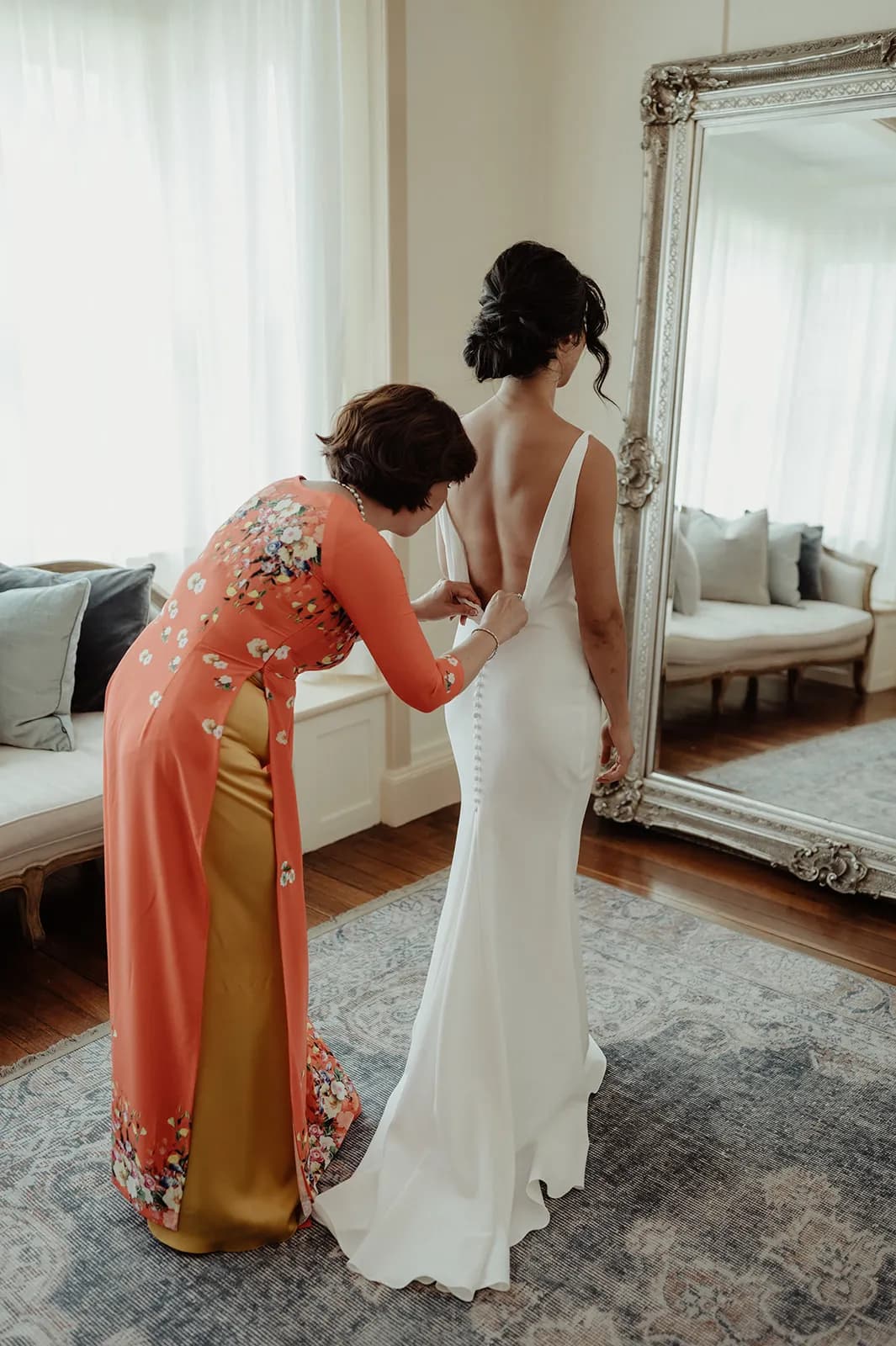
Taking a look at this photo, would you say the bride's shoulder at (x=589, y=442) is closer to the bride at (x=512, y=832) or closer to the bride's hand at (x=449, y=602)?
the bride at (x=512, y=832)

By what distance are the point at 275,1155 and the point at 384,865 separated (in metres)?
1.64

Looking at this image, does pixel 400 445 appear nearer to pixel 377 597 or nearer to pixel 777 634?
pixel 377 597

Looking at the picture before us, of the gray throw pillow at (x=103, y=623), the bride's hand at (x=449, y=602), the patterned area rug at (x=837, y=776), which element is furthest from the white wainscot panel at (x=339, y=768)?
the bride's hand at (x=449, y=602)

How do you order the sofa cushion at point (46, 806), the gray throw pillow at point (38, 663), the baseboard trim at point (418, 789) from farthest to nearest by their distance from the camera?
the baseboard trim at point (418, 789) < the gray throw pillow at point (38, 663) < the sofa cushion at point (46, 806)

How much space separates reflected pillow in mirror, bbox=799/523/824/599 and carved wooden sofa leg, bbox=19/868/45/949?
2.27 metres

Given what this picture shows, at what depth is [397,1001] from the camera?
2867mm

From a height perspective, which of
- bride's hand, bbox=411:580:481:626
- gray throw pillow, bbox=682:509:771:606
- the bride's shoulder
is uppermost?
the bride's shoulder

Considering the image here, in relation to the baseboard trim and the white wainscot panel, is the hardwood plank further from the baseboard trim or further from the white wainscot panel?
the baseboard trim

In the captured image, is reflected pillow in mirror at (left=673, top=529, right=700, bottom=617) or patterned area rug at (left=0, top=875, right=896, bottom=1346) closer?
patterned area rug at (left=0, top=875, right=896, bottom=1346)

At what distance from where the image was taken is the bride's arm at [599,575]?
203cm

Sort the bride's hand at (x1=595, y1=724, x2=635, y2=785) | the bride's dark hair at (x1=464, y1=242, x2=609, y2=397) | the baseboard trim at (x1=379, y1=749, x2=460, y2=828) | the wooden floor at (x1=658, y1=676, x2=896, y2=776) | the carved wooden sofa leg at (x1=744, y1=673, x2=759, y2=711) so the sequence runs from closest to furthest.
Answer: the bride's dark hair at (x1=464, y1=242, x2=609, y2=397) < the bride's hand at (x1=595, y1=724, x2=635, y2=785) < the wooden floor at (x1=658, y1=676, x2=896, y2=776) < the carved wooden sofa leg at (x1=744, y1=673, x2=759, y2=711) < the baseboard trim at (x1=379, y1=749, x2=460, y2=828)

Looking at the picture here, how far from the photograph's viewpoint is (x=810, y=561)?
3377 millimetres

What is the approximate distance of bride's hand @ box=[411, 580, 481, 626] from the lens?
2166 mm

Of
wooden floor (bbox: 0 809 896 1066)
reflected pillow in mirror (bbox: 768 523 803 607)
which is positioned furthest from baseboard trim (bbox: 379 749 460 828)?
reflected pillow in mirror (bbox: 768 523 803 607)
